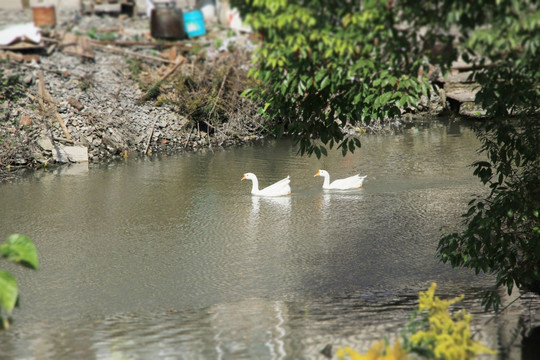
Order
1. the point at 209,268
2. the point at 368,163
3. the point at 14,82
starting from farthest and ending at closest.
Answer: the point at 14,82
the point at 368,163
the point at 209,268

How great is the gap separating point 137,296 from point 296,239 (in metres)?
3.11

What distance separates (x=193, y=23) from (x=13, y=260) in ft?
67.5

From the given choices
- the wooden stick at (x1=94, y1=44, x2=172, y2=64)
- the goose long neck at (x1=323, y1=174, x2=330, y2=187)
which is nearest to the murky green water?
the goose long neck at (x1=323, y1=174, x2=330, y2=187)

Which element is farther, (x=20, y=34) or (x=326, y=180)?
(x=20, y=34)

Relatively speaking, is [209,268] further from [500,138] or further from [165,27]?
[165,27]

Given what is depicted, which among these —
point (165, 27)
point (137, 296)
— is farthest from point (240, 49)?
point (137, 296)

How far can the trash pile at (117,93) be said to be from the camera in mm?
17688

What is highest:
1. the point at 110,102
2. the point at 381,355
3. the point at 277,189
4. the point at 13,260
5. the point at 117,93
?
the point at 117,93

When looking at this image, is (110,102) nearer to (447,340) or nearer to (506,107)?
(506,107)

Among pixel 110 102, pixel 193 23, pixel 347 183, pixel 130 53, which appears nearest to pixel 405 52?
pixel 347 183

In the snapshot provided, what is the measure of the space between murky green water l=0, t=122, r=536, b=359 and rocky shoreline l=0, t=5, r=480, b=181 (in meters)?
1.39

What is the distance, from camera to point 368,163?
1583 cm

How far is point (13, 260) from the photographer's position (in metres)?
4.09

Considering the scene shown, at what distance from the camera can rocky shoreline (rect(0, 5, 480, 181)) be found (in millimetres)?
17516
